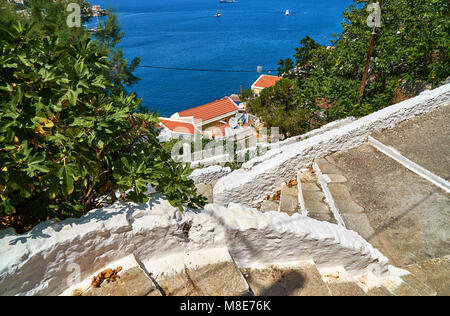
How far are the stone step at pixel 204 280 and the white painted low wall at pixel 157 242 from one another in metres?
0.12

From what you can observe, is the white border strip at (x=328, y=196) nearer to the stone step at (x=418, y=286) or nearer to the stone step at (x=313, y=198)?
the stone step at (x=313, y=198)

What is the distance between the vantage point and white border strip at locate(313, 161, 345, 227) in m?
3.53

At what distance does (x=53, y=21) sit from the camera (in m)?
12.9

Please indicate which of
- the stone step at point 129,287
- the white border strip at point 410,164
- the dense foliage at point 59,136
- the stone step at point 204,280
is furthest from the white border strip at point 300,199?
the stone step at point 129,287

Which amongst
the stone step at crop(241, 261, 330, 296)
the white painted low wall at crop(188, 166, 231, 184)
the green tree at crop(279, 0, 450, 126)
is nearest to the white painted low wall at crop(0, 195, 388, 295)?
the stone step at crop(241, 261, 330, 296)

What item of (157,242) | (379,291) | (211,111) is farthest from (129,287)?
(211,111)

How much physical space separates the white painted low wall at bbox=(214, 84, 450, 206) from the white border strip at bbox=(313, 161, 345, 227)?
11.4 inches

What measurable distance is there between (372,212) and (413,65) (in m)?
6.40

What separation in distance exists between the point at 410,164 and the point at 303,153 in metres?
1.60

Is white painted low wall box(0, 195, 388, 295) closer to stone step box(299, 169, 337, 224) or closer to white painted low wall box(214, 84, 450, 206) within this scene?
stone step box(299, 169, 337, 224)

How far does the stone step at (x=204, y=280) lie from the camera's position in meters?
2.07

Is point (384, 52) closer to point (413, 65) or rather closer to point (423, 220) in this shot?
point (413, 65)

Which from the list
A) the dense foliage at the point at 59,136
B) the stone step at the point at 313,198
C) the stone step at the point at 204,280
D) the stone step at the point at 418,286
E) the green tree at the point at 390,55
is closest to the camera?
the dense foliage at the point at 59,136
